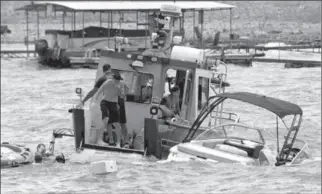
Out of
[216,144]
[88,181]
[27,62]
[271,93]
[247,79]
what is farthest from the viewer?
[27,62]

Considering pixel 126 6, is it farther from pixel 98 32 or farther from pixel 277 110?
pixel 277 110

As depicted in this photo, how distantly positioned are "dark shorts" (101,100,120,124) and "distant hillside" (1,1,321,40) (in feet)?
223

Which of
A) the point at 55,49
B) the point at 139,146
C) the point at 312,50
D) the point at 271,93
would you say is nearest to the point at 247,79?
the point at 271,93

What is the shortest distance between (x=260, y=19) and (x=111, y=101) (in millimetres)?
80617

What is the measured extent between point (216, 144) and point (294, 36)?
2375 inches

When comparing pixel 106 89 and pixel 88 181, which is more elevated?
pixel 106 89

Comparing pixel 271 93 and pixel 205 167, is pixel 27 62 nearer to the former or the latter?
pixel 271 93

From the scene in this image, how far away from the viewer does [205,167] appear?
17922 mm

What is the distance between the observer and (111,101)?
1919 cm

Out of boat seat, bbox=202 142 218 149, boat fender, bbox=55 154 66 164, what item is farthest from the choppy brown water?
boat seat, bbox=202 142 218 149

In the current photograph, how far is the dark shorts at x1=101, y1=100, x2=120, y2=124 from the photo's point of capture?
19.2 metres

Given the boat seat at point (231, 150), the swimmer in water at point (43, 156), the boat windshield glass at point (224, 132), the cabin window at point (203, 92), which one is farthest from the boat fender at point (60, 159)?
the cabin window at point (203, 92)

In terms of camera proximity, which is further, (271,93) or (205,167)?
(271,93)

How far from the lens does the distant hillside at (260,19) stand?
9181cm
